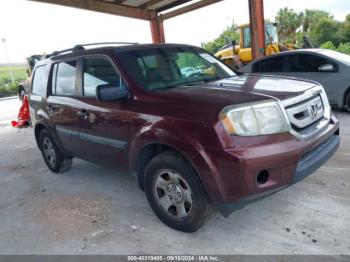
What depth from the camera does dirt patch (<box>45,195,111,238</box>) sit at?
3.58m

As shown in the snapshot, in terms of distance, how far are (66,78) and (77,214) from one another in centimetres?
181

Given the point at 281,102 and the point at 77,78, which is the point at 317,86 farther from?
the point at 77,78

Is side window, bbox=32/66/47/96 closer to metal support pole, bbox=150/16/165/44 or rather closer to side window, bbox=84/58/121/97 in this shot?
side window, bbox=84/58/121/97

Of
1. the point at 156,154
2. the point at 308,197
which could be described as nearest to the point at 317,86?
the point at 308,197

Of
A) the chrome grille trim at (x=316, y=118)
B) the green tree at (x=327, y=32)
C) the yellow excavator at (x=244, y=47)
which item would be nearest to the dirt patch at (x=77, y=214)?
the chrome grille trim at (x=316, y=118)

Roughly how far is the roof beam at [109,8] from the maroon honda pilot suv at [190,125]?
6.14 m

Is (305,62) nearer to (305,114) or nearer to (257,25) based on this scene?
(257,25)

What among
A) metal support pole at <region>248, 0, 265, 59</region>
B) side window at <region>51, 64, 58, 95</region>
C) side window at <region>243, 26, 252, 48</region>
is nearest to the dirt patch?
side window at <region>51, 64, 58, 95</region>

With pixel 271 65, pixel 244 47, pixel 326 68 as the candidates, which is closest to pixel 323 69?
pixel 326 68

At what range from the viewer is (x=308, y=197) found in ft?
12.1

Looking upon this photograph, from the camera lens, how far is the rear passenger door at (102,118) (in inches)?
141

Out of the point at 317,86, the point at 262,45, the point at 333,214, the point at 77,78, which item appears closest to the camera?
the point at 333,214

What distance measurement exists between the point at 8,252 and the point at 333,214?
3146 millimetres

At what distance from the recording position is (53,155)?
5352mm
